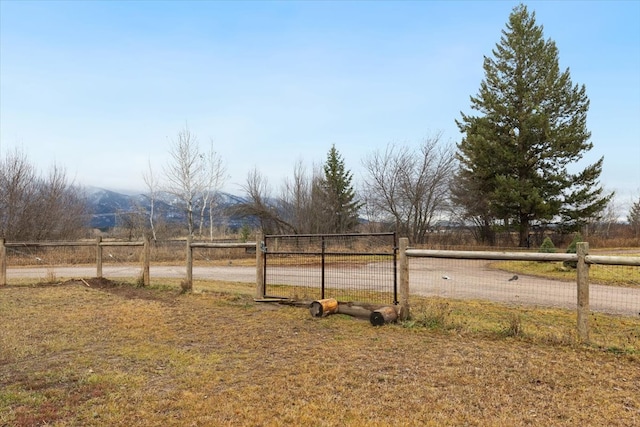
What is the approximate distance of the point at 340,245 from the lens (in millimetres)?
14344

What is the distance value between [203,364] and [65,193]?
32.2 m

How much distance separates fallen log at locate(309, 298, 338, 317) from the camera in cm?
704

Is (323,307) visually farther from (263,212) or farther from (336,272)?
(263,212)

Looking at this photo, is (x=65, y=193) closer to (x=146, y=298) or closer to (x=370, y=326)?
(x=146, y=298)

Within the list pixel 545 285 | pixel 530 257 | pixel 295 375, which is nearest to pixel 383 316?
pixel 530 257

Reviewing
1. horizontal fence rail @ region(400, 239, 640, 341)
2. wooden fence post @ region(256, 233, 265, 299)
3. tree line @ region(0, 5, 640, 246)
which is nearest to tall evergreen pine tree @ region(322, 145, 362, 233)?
tree line @ region(0, 5, 640, 246)

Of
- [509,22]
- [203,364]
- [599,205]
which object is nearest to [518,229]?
[599,205]

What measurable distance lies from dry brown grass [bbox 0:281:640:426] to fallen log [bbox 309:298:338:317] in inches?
7.5

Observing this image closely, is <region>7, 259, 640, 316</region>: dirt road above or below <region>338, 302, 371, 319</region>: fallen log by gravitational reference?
below

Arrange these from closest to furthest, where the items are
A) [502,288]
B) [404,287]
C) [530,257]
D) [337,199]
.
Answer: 1. [530,257]
2. [404,287]
3. [502,288]
4. [337,199]

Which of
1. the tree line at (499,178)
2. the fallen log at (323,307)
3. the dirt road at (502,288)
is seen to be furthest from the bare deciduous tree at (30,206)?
the fallen log at (323,307)

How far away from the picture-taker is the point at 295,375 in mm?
4223

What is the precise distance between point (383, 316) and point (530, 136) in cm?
2570

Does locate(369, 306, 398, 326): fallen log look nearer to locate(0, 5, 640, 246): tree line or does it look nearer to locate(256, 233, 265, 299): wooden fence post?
locate(256, 233, 265, 299): wooden fence post
